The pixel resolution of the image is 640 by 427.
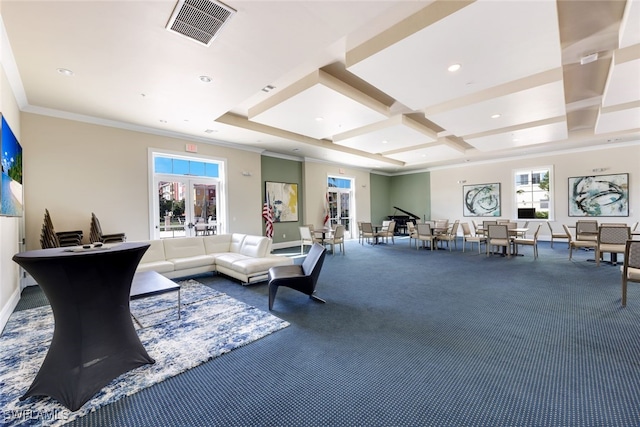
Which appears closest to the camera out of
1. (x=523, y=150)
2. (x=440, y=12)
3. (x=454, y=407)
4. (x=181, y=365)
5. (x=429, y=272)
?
(x=454, y=407)

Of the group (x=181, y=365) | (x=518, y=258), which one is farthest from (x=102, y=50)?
(x=518, y=258)

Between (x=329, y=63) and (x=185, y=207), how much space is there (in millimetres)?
5071

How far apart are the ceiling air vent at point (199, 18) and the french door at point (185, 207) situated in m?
4.48

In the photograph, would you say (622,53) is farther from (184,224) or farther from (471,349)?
(184,224)

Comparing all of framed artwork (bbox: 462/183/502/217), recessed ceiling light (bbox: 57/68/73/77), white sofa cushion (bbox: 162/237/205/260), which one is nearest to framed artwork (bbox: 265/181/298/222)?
white sofa cushion (bbox: 162/237/205/260)

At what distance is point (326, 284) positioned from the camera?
184 inches

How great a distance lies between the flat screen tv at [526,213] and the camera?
994 cm

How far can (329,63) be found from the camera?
4.04 metres

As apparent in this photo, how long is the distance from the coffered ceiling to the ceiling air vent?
0.05 metres

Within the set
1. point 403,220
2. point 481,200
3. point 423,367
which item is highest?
point 481,200

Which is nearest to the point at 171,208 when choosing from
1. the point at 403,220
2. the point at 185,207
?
the point at 185,207

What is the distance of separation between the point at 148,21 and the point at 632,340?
564 cm

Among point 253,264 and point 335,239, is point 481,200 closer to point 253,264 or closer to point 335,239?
point 335,239

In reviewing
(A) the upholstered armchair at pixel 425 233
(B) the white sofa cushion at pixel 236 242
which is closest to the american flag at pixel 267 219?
(B) the white sofa cushion at pixel 236 242
